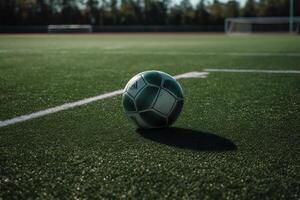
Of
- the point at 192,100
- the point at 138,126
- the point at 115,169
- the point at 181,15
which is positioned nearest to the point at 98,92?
the point at 192,100

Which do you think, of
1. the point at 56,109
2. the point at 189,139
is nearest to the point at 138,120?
the point at 189,139

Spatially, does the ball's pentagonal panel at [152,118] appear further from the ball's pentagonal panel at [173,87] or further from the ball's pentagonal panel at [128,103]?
the ball's pentagonal panel at [173,87]

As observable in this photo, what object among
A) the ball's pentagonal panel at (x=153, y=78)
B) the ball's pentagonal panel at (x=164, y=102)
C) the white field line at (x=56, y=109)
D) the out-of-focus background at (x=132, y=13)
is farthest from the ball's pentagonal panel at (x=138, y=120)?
the out-of-focus background at (x=132, y=13)

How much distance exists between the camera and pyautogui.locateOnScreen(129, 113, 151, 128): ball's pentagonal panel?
3590 mm

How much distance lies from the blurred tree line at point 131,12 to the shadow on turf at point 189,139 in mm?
67665

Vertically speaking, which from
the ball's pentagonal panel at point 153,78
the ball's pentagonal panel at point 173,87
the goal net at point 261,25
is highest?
the ball's pentagonal panel at point 153,78

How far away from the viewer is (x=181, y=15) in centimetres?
7475

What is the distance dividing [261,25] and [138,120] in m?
50.5

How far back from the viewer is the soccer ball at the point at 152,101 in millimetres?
3586

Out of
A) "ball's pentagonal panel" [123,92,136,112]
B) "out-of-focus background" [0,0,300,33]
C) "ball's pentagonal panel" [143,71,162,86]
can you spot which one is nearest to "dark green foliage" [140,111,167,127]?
"ball's pentagonal panel" [123,92,136,112]

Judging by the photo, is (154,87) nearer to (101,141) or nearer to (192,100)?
(101,141)

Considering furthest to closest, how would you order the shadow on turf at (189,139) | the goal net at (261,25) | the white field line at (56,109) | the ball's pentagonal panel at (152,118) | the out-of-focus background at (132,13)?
the out-of-focus background at (132,13) → the goal net at (261,25) → the white field line at (56,109) → the ball's pentagonal panel at (152,118) → the shadow on turf at (189,139)

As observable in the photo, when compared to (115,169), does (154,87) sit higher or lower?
higher

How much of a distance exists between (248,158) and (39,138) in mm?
1554
